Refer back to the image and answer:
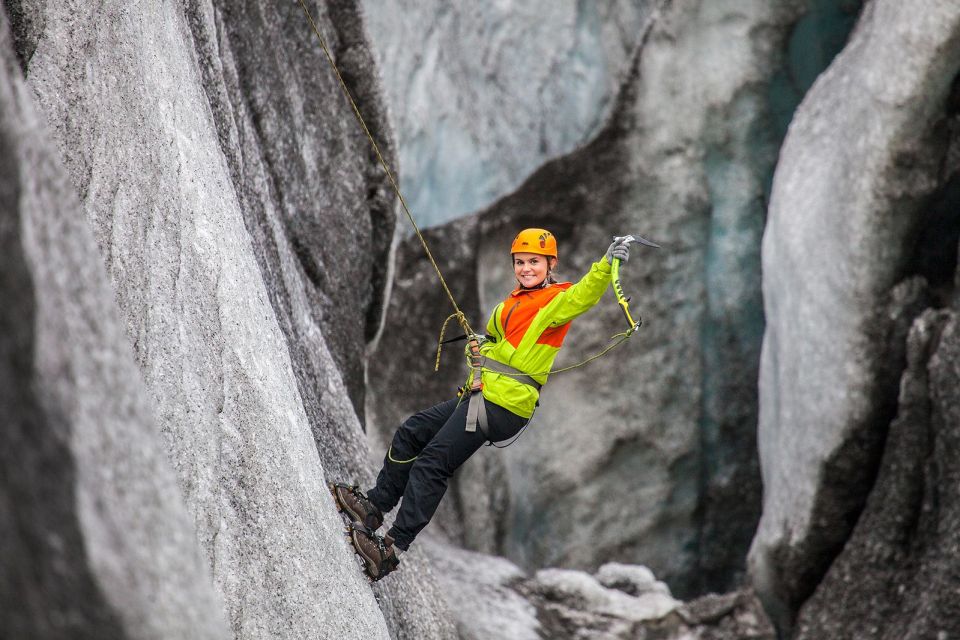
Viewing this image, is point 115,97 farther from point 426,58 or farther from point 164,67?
point 426,58

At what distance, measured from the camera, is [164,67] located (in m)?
4.06

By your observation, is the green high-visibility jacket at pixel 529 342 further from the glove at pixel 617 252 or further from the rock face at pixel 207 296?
the rock face at pixel 207 296

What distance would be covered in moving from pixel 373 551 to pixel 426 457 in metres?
0.46

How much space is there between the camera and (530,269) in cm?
478

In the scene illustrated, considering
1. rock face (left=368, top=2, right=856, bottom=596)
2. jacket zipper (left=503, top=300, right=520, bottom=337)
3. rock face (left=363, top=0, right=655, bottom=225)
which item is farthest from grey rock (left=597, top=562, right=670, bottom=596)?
rock face (left=363, top=0, right=655, bottom=225)

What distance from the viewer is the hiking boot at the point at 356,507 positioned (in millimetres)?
4586

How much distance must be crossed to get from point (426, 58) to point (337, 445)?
30.6 ft

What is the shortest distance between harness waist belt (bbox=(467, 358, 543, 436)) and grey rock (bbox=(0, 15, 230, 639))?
8.13ft

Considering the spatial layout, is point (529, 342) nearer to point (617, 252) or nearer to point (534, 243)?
point (534, 243)

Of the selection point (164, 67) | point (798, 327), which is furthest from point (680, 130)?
point (164, 67)

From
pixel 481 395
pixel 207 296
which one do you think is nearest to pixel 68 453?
pixel 207 296

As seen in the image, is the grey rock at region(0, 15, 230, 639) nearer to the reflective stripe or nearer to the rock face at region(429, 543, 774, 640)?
the reflective stripe

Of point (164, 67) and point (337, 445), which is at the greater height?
point (164, 67)

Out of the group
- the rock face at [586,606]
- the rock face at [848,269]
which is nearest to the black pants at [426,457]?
the rock face at [586,606]
